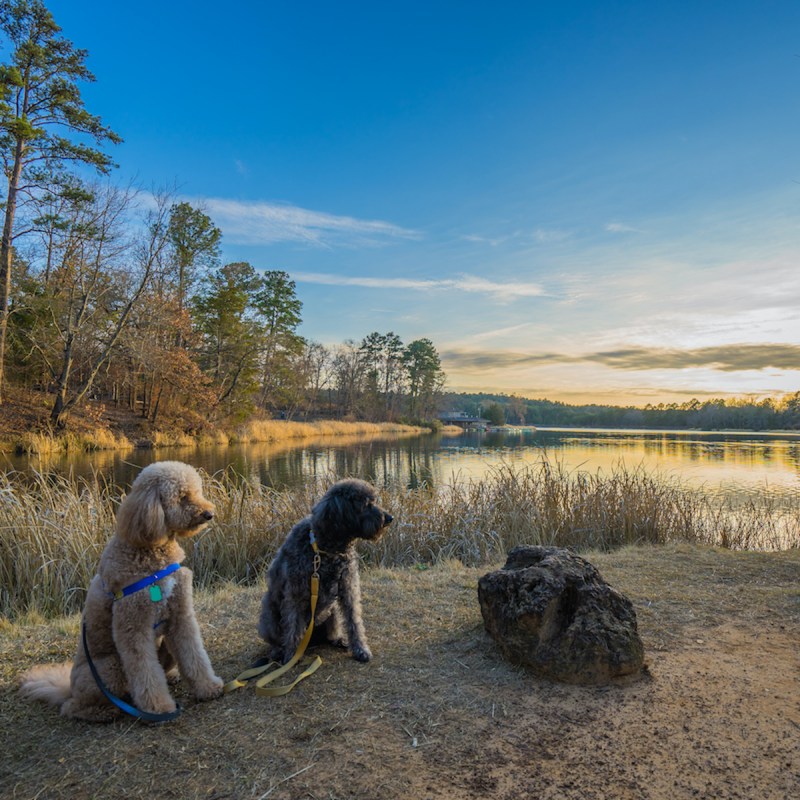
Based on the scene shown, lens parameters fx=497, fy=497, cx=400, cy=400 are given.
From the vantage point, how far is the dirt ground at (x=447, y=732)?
6.82ft

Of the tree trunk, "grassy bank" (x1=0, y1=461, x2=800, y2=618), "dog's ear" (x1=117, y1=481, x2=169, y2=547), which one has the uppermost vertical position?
the tree trunk

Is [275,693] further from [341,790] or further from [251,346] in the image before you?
[251,346]

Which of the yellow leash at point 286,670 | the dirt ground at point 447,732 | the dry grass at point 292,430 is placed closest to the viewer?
the dirt ground at point 447,732

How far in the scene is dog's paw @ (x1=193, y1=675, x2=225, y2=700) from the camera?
2.71 metres

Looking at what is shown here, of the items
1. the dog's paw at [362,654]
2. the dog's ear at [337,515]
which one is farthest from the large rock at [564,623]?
the dog's ear at [337,515]

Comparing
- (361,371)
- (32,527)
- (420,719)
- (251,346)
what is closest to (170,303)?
(251,346)

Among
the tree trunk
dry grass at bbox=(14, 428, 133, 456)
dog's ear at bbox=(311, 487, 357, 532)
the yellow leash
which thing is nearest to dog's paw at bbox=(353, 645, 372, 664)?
the yellow leash

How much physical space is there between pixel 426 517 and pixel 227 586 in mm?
2875

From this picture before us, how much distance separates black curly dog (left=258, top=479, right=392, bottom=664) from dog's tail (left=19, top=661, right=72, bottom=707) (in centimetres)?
107

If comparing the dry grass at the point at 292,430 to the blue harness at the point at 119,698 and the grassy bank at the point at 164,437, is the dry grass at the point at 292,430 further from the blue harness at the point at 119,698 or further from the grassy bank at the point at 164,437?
the blue harness at the point at 119,698

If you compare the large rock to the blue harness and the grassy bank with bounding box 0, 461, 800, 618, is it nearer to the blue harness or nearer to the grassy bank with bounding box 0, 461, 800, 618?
the blue harness

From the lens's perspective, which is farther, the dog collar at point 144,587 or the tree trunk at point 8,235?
the tree trunk at point 8,235

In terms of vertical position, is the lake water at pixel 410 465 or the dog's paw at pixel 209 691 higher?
the dog's paw at pixel 209 691

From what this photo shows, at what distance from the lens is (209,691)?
272 centimetres
